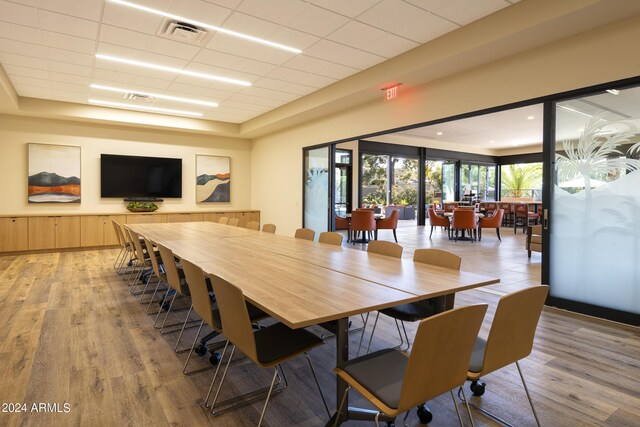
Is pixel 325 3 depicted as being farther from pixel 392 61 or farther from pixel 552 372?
pixel 552 372

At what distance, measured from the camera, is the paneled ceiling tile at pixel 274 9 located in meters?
3.64

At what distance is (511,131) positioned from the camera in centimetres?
1148

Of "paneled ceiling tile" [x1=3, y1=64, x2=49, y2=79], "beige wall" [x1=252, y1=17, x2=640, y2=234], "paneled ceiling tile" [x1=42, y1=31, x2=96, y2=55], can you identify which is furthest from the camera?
"paneled ceiling tile" [x1=3, y1=64, x2=49, y2=79]

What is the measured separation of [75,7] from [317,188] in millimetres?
5293

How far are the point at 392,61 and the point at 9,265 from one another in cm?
719

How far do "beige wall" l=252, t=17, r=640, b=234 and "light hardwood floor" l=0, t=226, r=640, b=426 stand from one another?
7.90 feet

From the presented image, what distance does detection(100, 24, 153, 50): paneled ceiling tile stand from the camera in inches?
167

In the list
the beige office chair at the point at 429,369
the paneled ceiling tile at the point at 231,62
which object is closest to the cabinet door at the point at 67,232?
the paneled ceiling tile at the point at 231,62

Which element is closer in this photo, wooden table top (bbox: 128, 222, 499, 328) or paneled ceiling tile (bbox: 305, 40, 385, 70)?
wooden table top (bbox: 128, 222, 499, 328)

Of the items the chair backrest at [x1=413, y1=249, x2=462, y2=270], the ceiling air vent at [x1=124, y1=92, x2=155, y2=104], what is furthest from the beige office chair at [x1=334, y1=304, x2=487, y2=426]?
the ceiling air vent at [x1=124, y1=92, x2=155, y2=104]

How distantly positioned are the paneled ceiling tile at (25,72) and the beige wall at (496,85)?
15.3 feet

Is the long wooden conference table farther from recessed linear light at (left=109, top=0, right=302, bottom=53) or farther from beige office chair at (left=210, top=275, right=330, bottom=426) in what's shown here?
recessed linear light at (left=109, top=0, right=302, bottom=53)

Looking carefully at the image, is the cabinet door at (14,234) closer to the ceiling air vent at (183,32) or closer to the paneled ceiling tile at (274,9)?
the ceiling air vent at (183,32)

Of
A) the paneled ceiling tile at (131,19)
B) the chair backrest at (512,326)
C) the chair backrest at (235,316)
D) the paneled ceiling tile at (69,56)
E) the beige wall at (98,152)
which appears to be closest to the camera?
the chair backrest at (512,326)
